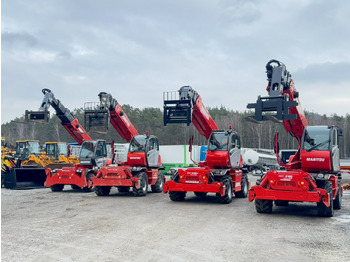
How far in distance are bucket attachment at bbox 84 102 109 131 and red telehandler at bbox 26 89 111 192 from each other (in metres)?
1.76

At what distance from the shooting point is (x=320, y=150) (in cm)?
1193

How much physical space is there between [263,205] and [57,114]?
12783 mm

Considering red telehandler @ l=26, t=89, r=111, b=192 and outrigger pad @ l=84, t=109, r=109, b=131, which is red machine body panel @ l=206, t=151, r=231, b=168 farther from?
red telehandler @ l=26, t=89, r=111, b=192

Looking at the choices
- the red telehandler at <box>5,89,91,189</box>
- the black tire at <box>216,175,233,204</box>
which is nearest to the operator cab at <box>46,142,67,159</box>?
the red telehandler at <box>5,89,91,189</box>

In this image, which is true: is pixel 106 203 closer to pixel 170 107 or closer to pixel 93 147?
pixel 170 107

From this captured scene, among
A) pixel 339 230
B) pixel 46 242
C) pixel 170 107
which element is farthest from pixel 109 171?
pixel 339 230

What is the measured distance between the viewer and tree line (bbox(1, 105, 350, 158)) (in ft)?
203

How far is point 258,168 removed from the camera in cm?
4009

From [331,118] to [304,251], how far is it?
227 feet

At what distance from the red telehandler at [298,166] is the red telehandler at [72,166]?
9581mm

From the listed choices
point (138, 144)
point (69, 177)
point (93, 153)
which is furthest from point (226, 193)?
point (69, 177)

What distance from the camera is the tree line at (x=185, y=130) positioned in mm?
61969

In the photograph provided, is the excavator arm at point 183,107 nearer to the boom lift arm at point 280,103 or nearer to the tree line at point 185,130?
the boom lift arm at point 280,103

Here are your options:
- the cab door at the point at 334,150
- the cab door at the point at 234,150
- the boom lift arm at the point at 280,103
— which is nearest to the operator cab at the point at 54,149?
the cab door at the point at 234,150
